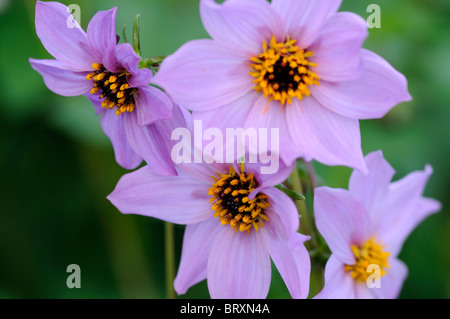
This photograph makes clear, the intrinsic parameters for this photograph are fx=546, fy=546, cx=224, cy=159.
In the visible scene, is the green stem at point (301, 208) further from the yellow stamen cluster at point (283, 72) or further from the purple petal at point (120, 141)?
the purple petal at point (120, 141)

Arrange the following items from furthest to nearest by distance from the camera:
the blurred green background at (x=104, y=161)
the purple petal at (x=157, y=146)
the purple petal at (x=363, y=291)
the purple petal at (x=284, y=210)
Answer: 1. the blurred green background at (x=104, y=161)
2. the purple petal at (x=363, y=291)
3. the purple petal at (x=157, y=146)
4. the purple petal at (x=284, y=210)

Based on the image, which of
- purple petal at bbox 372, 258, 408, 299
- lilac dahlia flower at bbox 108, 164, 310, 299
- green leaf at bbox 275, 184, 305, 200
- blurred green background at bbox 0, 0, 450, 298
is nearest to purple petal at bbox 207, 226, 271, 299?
lilac dahlia flower at bbox 108, 164, 310, 299

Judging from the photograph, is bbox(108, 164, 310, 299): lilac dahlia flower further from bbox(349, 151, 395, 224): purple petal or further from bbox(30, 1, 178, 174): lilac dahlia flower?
bbox(349, 151, 395, 224): purple petal

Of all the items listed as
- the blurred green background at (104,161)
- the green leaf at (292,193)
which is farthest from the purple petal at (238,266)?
the blurred green background at (104,161)

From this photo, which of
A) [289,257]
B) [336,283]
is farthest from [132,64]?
[336,283]

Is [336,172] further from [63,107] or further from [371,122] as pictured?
[63,107]

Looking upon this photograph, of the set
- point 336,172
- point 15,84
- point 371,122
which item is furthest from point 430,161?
point 15,84
